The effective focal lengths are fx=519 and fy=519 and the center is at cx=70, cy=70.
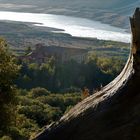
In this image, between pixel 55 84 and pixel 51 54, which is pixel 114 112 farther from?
pixel 51 54

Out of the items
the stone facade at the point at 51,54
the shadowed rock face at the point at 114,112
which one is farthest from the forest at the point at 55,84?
the shadowed rock face at the point at 114,112

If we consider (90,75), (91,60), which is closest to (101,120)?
(90,75)

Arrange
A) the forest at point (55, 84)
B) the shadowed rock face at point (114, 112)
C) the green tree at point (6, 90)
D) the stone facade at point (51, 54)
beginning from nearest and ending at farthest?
the shadowed rock face at point (114, 112)
the green tree at point (6, 90)
the forest at point (55, 84)
the stone facade at point (51, 54)

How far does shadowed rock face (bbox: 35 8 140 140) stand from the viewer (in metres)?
8.63

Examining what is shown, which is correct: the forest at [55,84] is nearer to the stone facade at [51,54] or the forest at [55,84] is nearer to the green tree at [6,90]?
the stone facade at [51,54]

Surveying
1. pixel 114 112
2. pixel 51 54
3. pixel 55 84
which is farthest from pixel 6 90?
pixel 51 54

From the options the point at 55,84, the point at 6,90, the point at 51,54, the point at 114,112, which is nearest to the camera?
the point at 114,112

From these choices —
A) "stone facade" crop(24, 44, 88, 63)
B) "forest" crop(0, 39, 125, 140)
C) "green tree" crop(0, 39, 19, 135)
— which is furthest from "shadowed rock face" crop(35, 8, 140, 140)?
"stone facade" crop(24, 44, 88, 63)

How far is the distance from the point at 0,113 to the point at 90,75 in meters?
81.2

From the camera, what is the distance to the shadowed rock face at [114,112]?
28.3 feet

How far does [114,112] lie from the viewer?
29.4 ft

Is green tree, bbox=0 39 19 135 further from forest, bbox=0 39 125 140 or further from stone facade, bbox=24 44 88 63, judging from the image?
stone facade, bbox=24 44 88 63

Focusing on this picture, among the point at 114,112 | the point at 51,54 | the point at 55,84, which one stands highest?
the point at 114,112

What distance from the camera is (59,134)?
9.89m
